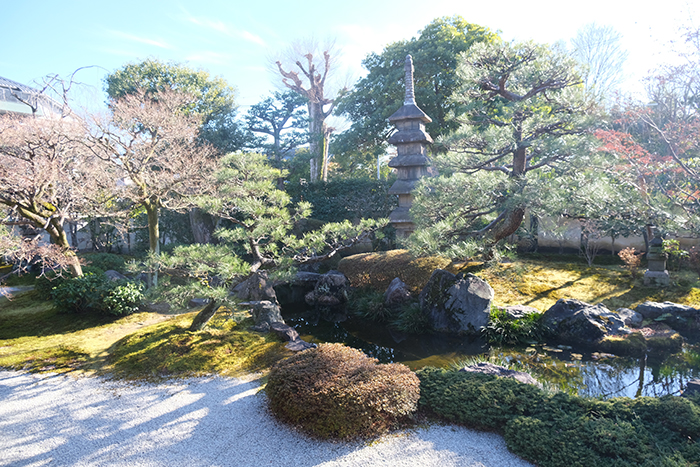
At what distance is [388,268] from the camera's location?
850cm

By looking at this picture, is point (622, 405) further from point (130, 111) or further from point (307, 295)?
point (130, 111)

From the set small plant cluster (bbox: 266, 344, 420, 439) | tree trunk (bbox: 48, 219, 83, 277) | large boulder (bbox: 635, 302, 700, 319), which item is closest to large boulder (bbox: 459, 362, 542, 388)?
small plant cluster (bbox: 266, 344, 420, 439)

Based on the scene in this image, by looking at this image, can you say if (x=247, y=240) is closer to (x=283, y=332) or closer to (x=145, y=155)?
(x=283, y=332)

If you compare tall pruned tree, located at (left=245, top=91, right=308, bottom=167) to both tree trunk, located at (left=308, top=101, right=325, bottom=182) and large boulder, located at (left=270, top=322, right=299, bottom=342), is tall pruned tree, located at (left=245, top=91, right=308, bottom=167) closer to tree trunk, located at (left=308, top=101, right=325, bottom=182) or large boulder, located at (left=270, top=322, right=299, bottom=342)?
tree trunk, located at (left=308, top=101, right=325, bottom=182)

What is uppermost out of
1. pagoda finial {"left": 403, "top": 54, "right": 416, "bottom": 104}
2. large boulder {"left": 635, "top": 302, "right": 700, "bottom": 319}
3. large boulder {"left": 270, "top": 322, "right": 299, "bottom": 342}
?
pagoda finial {"left": 403, "top": 54, "right": 416, "bottom": 104}

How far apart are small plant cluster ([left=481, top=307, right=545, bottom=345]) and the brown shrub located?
6.01 ft

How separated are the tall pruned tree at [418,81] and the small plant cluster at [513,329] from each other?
839 cm

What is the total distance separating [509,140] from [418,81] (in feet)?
31.9

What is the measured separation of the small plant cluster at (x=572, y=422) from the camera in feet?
9.71

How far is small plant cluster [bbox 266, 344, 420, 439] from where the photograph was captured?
3486 millimetres

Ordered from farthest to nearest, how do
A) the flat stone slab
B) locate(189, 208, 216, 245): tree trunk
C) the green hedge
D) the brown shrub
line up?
locate(189, 208, 216, 245): tree trunk → the green hedge → the brown shrub → the flat stone slab

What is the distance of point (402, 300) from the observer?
303 inches

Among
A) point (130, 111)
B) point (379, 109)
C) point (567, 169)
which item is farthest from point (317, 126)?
point (567, 169)

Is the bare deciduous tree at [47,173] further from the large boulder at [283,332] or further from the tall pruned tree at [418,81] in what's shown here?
the tall pruned tree at [418,81]
